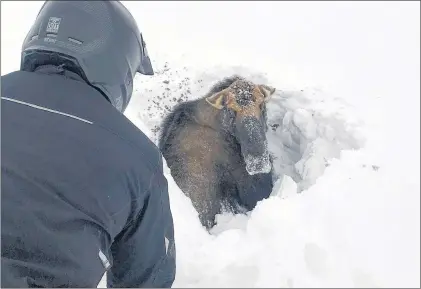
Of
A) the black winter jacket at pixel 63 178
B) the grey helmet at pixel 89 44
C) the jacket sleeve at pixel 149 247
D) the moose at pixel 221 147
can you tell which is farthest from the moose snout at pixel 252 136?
the black winter jacket at pixel 63 178

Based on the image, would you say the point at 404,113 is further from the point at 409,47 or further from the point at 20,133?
the point at 20,133

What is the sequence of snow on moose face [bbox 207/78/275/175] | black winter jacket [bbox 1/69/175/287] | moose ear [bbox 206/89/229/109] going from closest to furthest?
black winter jacket [bbox 1/69/175/287] < snow on moose face [bbox 207/78/275/175] < moose ear [bbox 206/89/229/109]

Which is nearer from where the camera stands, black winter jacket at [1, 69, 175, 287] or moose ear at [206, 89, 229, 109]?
black winter jacket at [1, 69, 175, 287]

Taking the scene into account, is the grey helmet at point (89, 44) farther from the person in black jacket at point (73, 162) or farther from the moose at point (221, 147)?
the moose at point (221, 147)

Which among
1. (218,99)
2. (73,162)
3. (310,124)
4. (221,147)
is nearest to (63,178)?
(73,162)

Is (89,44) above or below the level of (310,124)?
above

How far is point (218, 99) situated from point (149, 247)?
2.69 meters

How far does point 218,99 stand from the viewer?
454 centimetres

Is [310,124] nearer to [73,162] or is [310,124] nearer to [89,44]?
[89,44]

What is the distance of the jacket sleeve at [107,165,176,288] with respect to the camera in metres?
1.88

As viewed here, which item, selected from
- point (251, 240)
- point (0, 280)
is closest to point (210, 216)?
point (251, 240)

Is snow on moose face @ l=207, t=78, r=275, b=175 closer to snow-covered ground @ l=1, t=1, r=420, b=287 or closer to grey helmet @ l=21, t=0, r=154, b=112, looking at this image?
snow-covered ground @ l=1, t=1, r=420, b=287

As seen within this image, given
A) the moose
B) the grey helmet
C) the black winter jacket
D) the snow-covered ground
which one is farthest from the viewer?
the moose

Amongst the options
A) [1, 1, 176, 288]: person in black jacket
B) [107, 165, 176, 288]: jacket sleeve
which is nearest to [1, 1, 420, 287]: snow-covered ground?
[107, 165, 176, 288]: jacket sleeve
